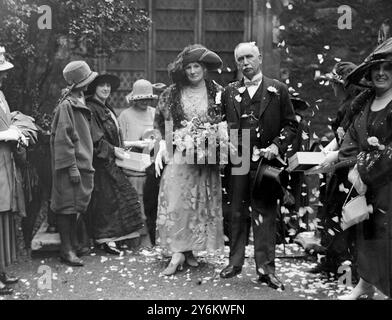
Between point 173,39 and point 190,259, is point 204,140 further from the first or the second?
point 173,39

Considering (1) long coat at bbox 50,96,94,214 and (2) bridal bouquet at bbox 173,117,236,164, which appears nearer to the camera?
(2) bridal bouquet at bbox 173,117,236,164

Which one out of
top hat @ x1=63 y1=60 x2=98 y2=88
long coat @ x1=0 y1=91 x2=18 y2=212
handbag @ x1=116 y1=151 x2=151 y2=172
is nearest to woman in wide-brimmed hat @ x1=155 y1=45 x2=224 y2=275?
handbag @ x1=116 y1=151 x2=151 y2=172

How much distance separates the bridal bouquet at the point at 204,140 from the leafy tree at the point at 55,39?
2551 mm

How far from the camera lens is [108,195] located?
281 inches

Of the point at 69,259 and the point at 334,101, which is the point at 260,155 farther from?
the point at 334,101

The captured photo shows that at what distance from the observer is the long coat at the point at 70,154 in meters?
6.52

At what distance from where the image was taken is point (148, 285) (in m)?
5.90

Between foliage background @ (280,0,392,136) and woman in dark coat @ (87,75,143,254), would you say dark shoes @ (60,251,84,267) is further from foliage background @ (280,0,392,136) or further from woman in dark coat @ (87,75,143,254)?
foliage background @ (280,0,392,136)

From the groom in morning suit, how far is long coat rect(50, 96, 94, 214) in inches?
63.6

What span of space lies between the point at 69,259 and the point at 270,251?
2.09 meters

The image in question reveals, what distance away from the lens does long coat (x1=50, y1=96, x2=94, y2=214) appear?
6523mm

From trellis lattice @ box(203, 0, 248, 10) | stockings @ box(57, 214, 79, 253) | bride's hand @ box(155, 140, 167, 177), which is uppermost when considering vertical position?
trellis lattice @ box(203, 0, 248, 10)

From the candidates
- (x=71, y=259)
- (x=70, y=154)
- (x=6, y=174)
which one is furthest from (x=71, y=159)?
(x=71, y=259)

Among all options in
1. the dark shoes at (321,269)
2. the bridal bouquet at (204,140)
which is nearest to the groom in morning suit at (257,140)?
the bridal bouquet at (204,140)
